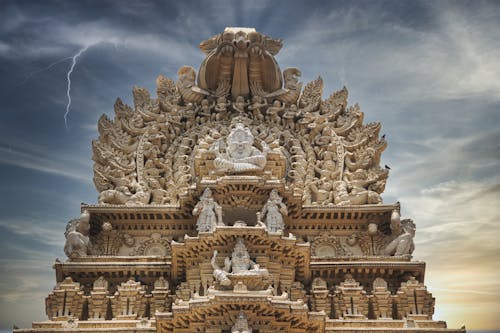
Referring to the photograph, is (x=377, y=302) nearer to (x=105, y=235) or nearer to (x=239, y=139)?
(x=239, y=139)

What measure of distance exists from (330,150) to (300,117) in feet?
6.30

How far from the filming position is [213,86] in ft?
86.8

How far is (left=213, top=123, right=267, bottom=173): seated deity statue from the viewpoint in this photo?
21719mm

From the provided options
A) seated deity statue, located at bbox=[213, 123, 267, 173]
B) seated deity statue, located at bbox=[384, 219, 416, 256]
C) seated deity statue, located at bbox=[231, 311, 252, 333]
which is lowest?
seated deity statue, located at bbox=[231, 311, 252, 333]

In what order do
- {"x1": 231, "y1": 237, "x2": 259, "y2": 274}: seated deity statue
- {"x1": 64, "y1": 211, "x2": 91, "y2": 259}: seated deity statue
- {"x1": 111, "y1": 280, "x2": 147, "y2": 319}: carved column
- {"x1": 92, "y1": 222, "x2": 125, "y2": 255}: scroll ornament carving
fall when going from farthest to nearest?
{"x1": 92, "y1": 222, "x2": 125, "y2": 255}: scroll ornament carving → {"x1": 64, "y1": 211, "x2": 91, "y2": 259}: seated deity statue → {"x1": 111, "y1": 280, "x2": 147, "y2": 319}: carved column → {"x1": 231, "y1": 237, "x2": 259, "y2": 274}: seated deity statue

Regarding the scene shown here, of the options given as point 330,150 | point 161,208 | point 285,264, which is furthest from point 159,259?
point 330,150

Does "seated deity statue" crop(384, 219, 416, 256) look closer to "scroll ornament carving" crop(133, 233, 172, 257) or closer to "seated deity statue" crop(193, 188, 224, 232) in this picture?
"seated deity statue" crop(193, 188, 224, 232)

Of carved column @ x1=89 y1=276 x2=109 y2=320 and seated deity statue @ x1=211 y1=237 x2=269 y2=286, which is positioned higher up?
seated deity statue @ x1=211 y1=237 x2=269 y2=286

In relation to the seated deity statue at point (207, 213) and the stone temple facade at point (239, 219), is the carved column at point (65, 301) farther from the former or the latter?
the seated deity statue at point (207, 213)

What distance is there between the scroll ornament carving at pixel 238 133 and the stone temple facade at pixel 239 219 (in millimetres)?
53

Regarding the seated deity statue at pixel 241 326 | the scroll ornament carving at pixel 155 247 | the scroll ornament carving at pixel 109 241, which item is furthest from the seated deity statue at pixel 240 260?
the scroll ornament carving at pixel 109 241

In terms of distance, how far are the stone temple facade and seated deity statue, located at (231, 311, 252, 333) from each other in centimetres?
4

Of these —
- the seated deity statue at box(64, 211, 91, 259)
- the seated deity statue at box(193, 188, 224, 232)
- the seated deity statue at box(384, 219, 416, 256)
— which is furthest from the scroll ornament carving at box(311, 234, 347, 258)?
the seated deity statue at box(64, 211, 91, 259)

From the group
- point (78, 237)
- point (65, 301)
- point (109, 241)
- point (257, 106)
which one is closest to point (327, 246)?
point (257, 106)
